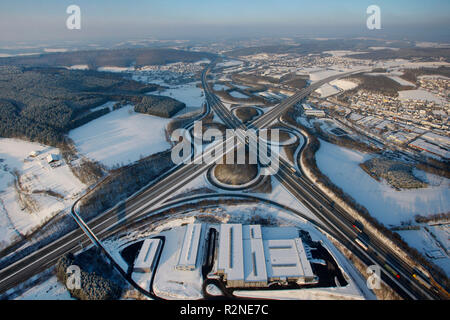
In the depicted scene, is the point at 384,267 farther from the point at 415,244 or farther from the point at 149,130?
the point at 149,130

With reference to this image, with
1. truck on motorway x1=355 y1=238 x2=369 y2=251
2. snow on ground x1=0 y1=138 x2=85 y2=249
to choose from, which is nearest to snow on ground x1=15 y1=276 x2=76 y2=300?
snow on ground x1=0 y1=138 x2=85 y2=249

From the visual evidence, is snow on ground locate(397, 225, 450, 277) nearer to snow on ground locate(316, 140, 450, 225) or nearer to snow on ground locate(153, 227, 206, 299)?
snow on ground locate(316, 140, 450, 225)

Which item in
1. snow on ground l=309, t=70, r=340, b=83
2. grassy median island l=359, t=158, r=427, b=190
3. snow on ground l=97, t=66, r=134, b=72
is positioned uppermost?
snow on ground l=97, t=66, r=134, b=72

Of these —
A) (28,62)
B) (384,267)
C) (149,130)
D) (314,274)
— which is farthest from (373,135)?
(28,62)

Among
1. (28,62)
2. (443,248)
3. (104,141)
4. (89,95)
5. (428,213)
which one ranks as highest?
(28,62)

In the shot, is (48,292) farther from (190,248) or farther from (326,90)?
(326,90)

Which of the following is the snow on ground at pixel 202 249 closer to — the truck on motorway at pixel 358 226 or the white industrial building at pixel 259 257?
the white industrial building at pixel 259 257
